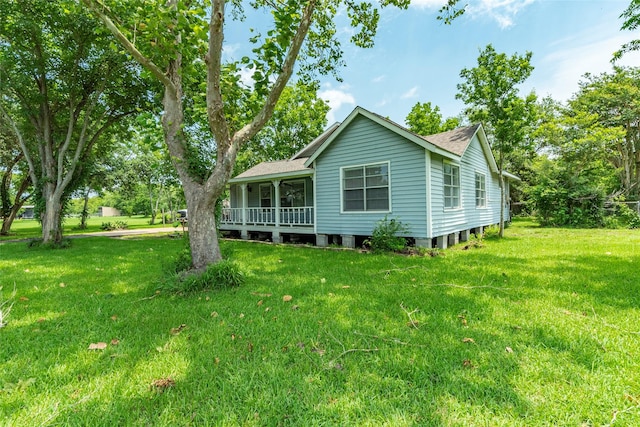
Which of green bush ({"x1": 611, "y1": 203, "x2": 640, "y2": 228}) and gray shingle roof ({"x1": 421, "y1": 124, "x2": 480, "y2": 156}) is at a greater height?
gray shingle roof ({"x1": 421, "y1": 124, "x2": 480, "y2": 156})

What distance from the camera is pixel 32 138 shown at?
1422cm

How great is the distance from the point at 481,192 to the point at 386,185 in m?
6.20

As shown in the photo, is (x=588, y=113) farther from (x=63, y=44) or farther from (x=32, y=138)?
(x=32, y=138)

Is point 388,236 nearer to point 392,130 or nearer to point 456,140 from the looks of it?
point 392,130

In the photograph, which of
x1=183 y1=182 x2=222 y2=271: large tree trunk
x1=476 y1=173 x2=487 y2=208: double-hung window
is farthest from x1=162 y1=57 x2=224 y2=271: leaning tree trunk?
x1=476 y1=173 x2=487 y2=208: double-hung window

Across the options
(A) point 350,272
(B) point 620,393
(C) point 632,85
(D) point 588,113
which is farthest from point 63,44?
(C) point 632,85

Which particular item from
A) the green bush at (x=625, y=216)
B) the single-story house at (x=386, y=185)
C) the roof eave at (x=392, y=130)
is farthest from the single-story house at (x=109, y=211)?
the green bush at (x=625, y=216)

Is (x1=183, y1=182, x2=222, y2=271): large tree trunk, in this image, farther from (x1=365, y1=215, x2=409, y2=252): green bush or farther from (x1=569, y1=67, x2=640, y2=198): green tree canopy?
(x1=569, y1=67, x2=640, y2=198): green tree canopy

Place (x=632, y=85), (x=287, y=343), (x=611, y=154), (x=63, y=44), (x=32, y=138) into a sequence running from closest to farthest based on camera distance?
(x=287, y=343) < (x=63, y=44) < (x=32, y=138) < (x=632, y=85) < (x=611, y=154)

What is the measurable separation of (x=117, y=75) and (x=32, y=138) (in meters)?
7.56

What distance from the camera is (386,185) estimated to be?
916 centimetres

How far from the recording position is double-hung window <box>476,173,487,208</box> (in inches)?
489

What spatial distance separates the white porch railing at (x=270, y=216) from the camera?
37.1ft

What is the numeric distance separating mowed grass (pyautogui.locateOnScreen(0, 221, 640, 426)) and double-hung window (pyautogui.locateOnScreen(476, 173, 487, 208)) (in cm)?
745
